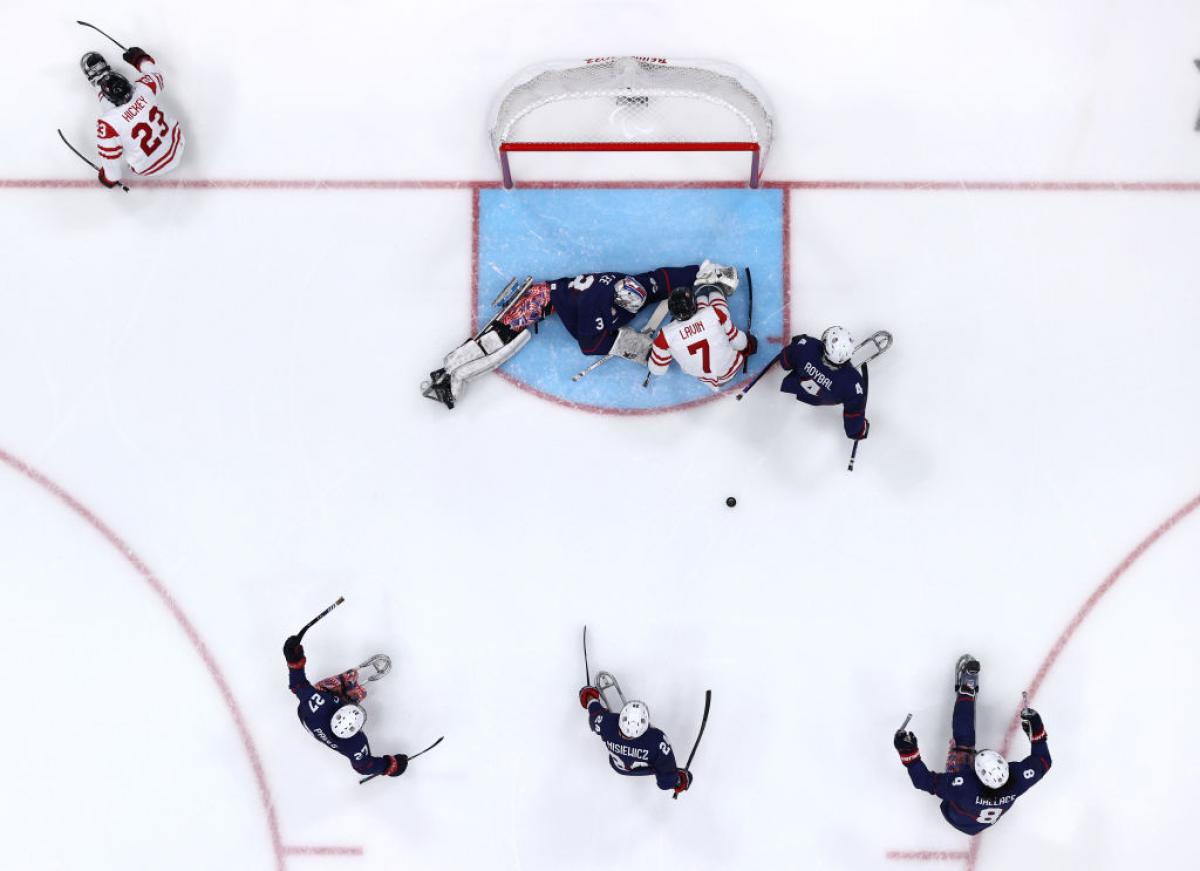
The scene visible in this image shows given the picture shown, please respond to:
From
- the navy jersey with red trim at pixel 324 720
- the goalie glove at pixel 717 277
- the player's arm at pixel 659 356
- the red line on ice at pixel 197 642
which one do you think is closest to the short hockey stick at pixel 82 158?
the red line on ice at pixel 197 642

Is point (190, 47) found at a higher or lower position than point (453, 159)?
higher

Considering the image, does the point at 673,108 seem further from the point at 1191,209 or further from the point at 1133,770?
the point at 1133,770

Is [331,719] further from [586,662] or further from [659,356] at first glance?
[659,356]

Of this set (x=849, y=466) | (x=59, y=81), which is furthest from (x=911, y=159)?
(x=59, y=81)

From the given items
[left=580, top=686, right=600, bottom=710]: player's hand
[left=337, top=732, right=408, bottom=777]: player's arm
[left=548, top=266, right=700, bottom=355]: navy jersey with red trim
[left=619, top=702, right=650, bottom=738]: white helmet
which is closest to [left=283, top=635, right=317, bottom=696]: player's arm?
[left=337, top=732, right=408, bottom=777]: player's arm

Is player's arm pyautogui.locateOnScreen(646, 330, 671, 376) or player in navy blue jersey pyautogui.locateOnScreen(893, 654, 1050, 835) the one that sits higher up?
player's arm pyautogui.locateOnScreen(646, 330, 671, 376)

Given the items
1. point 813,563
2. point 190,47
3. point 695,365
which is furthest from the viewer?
point 190,47

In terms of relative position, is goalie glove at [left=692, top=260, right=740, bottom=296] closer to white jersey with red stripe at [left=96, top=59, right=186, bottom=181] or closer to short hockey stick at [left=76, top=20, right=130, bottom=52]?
white jersey with red stripe at [left=96, top=59, right=186, bottom=181]

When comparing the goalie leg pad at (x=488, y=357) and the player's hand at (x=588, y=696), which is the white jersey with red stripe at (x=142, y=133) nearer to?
the goalie leg pad at (x=488, y=357)
